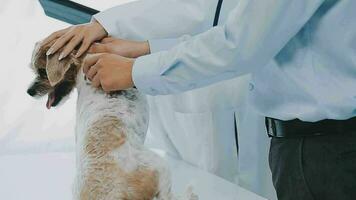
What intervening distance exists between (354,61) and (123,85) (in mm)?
395


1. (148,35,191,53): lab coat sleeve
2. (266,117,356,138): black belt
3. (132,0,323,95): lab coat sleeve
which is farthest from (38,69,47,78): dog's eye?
(266,117,356,138): black belt

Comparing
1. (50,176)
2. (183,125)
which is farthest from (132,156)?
(50,176)

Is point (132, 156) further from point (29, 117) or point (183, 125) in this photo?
point (29, 117)

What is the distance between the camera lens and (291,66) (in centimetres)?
77

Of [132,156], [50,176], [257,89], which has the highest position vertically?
[257,89]

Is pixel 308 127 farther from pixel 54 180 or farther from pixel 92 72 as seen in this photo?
pixel 54 180

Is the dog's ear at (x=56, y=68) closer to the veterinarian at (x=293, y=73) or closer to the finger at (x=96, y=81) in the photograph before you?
the finger at (x=96, y=81)

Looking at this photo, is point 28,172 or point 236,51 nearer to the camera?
point 236,51

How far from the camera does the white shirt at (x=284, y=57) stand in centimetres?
68

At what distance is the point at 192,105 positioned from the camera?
1274mm

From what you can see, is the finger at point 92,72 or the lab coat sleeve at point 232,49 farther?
the finger at point 92,72

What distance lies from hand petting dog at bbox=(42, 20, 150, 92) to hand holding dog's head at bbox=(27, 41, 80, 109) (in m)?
0.02

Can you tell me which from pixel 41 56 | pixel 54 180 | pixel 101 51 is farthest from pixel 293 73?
pixel 54 180

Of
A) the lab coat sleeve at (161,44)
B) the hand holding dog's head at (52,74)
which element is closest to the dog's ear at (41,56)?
the hand holding dog's head at (52,74)
